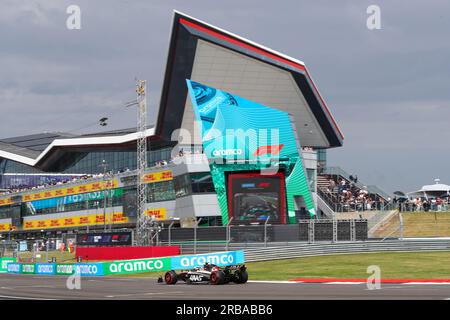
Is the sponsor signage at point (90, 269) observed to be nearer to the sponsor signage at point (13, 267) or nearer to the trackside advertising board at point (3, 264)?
the sponsor signage at point (13, 267)

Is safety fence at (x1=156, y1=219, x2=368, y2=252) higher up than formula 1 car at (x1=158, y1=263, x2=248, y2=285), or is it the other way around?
safety fence at (x1=156, y1=219, x2=368, y2=252)

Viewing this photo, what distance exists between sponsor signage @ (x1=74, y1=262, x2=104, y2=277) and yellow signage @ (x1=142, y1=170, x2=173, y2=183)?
103 ft

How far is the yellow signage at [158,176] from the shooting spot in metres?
76.1

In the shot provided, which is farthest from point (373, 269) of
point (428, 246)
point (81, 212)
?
point (81, 212)

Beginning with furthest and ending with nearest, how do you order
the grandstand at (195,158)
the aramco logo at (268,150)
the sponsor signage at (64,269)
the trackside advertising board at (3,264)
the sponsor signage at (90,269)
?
1. the grandstand at (195,158)
2. the aramco logo at (268,150)
3. the trackside advertising board at (3,264)
4. the sponsor signage at (64,269)
5. the sponsor signage at (90,269)

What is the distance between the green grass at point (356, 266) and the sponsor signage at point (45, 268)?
8.17 m

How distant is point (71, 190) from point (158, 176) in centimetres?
2153

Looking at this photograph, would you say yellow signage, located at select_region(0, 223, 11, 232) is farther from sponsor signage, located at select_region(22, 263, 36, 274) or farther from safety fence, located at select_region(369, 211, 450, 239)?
safety fence, located at select_region(369, 211, 450, 239)

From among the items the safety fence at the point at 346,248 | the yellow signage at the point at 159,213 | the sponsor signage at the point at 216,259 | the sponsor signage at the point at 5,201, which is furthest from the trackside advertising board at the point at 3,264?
the sponsor signage at the point at 5,201

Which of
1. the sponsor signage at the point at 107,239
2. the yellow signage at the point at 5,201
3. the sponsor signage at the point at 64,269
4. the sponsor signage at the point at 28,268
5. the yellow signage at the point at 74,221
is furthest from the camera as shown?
the yellow signage at the point at 5,201

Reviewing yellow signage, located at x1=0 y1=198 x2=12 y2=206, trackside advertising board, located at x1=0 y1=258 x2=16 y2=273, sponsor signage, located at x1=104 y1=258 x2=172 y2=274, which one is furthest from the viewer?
yellow signage, located at x1=0 y1=198 x2=12 y2=206

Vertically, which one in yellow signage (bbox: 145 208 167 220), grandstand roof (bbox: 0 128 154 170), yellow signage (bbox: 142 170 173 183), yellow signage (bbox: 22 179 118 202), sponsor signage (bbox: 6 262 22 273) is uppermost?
grandstand roof (bbox: 0 128 154 170)

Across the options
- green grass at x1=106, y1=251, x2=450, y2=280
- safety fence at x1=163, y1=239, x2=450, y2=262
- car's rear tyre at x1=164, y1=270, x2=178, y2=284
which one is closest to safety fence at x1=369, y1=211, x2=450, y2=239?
safety fence at x1=163, y1=239, x2=450, y2=262

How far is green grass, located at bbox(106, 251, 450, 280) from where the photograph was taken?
117 ft
